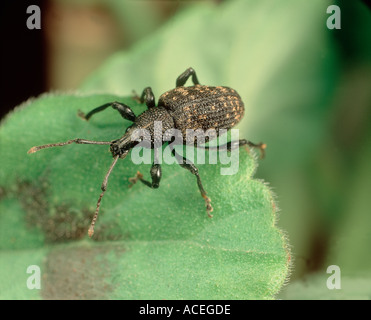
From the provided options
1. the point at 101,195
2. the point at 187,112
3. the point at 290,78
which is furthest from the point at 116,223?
the point at 290,78

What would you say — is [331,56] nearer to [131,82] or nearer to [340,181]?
[340,181]

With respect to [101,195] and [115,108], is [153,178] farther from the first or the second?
[115,108]

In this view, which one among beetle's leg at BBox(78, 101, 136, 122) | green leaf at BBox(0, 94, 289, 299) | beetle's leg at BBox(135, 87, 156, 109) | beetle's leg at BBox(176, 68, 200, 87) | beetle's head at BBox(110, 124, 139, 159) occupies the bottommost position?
green leaf at BBox(0, 94, 289, 299)

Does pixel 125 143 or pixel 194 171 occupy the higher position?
pixel 125 143

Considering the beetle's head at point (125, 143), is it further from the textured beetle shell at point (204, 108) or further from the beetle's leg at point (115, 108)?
the textured beetle shell at point (204, 108)

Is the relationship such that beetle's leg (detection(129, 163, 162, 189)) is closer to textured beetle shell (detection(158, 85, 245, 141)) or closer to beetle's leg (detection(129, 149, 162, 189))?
beetle's leg (detection(129, 149, 162, 189))

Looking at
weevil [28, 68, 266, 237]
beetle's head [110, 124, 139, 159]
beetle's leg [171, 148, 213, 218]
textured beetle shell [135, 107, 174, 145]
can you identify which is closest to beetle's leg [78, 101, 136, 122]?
weevil [28, 68, 266, 237]

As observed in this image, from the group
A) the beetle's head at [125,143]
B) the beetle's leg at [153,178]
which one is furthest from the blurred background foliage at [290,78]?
the beetle's leg at [153,178]
